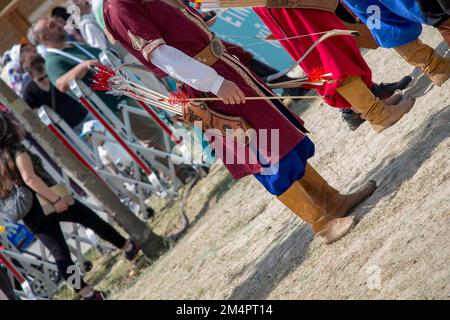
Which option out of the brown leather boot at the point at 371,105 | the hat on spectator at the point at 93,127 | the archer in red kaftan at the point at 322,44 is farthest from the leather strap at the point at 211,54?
the hat on spectator at the point at 93,127

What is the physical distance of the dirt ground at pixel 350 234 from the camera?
13.2 feet

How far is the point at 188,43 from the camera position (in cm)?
459

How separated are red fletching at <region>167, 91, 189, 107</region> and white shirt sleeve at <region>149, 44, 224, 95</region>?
0.86 feet

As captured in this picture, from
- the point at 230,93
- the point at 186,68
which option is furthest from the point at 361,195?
the point at 186,68

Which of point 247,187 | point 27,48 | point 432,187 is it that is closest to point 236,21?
point 247,187

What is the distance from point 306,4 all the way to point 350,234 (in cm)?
137

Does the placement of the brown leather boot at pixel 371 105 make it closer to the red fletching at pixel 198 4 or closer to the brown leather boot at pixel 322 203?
the brown leather boot at pixel 322 203

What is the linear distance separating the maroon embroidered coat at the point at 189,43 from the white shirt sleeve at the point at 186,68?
0.17 ft

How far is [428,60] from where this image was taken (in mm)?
5320

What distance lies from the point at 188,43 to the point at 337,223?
1.26 meters

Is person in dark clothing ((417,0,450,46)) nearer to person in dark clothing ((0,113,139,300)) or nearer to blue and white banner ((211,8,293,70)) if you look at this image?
blue and white banner ((211,8,293,70))

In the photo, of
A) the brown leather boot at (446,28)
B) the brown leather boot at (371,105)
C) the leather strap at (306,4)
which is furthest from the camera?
the brown leather boot at (371,105)

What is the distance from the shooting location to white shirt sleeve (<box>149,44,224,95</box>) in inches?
175

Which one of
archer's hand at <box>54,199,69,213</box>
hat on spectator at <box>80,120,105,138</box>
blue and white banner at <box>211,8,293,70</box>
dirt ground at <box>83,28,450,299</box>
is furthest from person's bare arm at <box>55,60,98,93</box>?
dirt ground at <box>83,28,450,299</box>
